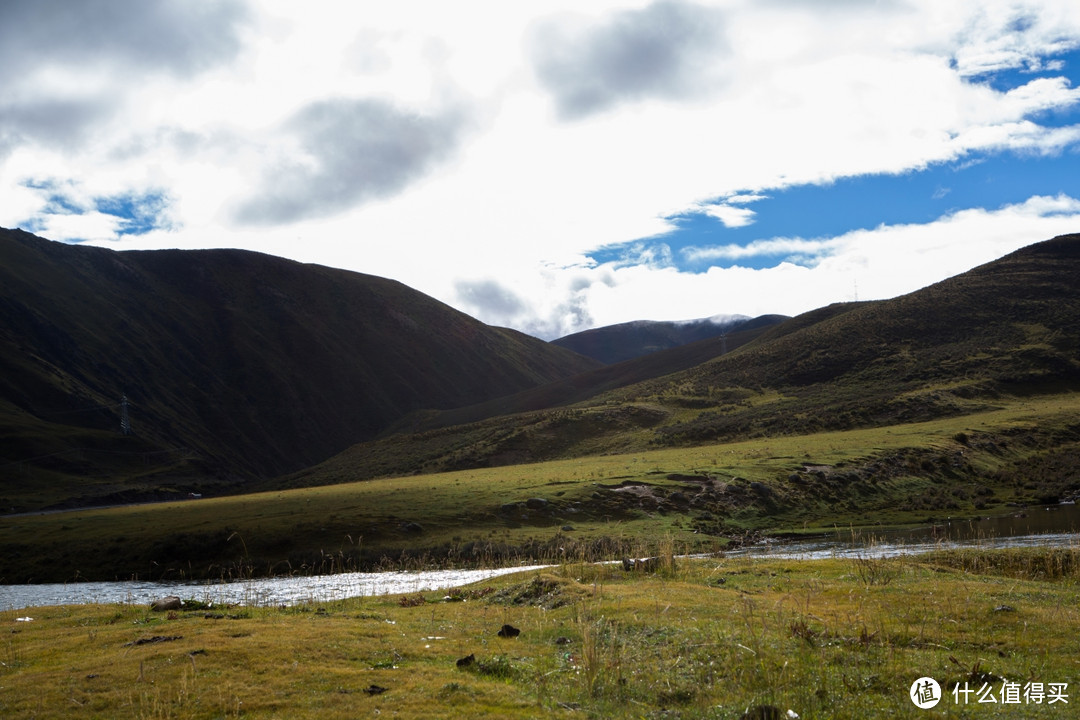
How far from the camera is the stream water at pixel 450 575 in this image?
105ft

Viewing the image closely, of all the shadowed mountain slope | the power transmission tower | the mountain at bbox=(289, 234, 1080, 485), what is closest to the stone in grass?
the mountain at bbox=(289, 234, 1080, 485)

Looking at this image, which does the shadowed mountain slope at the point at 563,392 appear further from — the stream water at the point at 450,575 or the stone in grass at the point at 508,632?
the stone in grass at the point at 508,632

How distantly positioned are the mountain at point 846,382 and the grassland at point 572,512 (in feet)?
70.2

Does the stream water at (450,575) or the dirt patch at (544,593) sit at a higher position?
the dirt patch at (544,593)

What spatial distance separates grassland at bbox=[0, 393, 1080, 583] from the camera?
4444 cm

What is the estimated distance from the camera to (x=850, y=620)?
49.0ft

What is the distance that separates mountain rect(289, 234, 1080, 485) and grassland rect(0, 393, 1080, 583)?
2139cm

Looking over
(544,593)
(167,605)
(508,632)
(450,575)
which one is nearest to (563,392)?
(450,575)

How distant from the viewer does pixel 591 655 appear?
1203cm

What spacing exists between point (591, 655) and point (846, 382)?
104 metres

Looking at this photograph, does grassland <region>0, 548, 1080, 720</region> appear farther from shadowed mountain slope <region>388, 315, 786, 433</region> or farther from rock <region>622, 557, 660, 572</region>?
shadowed mountain slope <region>388, 315, 786, 433</region>

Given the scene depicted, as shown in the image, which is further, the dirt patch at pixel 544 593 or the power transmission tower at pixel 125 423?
the power transmission tower at pixel 125 423

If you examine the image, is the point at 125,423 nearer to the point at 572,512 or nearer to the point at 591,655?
the point at 572,512

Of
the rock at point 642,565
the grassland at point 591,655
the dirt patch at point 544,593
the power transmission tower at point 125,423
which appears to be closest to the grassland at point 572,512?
the rock at point 642,565
